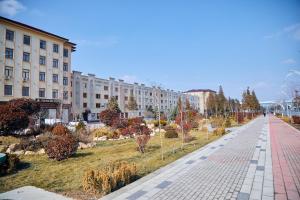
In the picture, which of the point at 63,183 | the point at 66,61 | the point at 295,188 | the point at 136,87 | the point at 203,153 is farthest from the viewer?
the point at 136,87

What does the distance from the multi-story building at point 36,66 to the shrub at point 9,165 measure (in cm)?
2379

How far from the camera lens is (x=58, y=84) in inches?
1609

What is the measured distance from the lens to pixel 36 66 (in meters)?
37.4

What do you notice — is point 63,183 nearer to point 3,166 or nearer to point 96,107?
point 3,166

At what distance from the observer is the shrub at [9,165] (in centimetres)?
926

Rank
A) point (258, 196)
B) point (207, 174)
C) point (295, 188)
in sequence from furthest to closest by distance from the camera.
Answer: point (207, 174), point (295, 188), point (258, 196)

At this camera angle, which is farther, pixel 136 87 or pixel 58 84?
pixel 136 87

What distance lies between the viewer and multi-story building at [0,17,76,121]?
109 feet

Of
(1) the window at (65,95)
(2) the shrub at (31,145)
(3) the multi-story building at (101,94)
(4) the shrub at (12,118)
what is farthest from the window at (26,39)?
(2) the shrub at (31,145)

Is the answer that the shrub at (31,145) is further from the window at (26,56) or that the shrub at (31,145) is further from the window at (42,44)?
the window at (42,44)

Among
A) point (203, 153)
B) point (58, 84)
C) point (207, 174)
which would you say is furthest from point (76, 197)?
point (58, 84)

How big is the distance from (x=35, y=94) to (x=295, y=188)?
3833 centimetres

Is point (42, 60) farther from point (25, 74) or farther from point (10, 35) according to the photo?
point (10, 35)

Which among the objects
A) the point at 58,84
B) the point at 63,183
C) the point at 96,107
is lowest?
the point at 63,183
